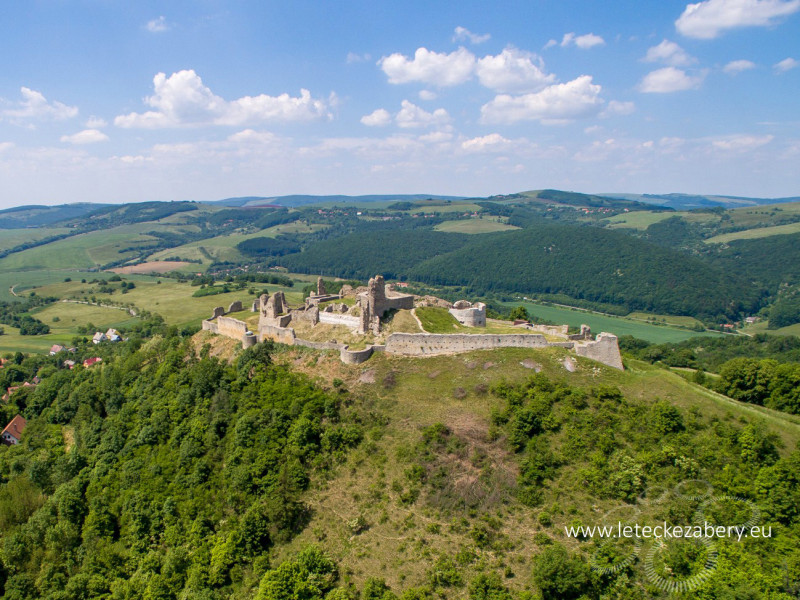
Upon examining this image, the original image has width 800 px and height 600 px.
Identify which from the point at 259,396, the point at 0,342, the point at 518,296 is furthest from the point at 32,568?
the point at 518,296

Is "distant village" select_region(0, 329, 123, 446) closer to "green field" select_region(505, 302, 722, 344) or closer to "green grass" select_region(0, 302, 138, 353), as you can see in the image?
"green grass" select_region(0, 302, 138, 353)

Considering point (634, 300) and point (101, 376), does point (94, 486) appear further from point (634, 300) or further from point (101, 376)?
point (634, 300)

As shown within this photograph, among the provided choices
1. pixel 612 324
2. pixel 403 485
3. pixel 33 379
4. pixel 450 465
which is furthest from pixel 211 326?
pixel 612 324

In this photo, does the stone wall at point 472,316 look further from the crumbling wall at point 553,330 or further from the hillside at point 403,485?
the hillside at point 403,485

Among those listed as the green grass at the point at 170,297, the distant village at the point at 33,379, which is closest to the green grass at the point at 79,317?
the green grass at the point at 170,297

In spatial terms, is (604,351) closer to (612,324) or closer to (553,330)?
(553,330)

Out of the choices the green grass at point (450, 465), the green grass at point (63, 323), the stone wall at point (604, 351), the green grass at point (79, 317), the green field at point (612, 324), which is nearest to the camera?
the green grass at point (450, 465)
